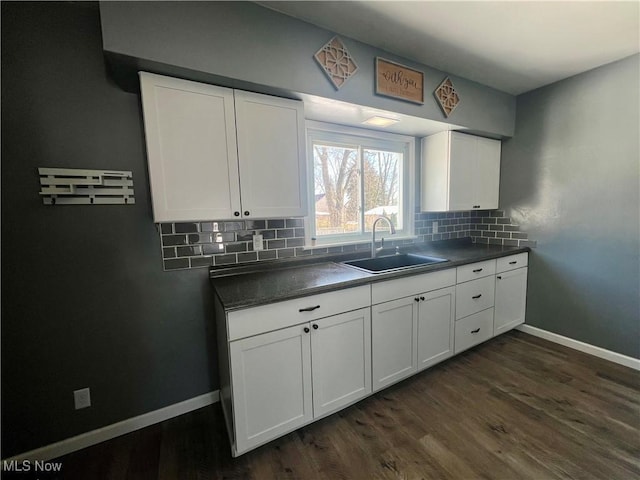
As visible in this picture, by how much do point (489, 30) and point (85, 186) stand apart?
2571 mm

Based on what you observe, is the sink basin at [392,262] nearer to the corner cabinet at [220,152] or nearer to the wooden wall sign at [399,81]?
the corner cabinet at [220,152]

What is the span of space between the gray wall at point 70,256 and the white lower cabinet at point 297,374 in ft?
2.22

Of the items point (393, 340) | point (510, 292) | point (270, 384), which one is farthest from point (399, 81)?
point (510, 292)

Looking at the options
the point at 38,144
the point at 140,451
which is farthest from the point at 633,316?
the point at 38,144

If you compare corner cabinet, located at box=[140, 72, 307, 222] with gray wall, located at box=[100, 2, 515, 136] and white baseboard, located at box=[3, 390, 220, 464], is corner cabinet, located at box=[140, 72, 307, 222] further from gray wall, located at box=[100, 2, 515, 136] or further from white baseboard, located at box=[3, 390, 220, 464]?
white baseboard, located at box=[3, 390, 220, 464]

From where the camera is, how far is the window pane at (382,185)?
8.44 feet

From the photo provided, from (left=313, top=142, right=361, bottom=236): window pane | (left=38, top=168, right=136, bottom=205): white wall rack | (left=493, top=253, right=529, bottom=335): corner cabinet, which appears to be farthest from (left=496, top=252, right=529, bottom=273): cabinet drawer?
(left=38, top=168, right=136, bottom=205): white wall rack

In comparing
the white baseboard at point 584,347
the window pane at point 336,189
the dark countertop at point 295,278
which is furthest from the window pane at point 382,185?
the white baseboard at point 584,347

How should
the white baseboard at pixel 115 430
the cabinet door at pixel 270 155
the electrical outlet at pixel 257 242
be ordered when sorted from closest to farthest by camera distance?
the white baseboard at pixel 115 430
the cabinet door at pixel 270 155
the electrical outlet at pixel 257 242

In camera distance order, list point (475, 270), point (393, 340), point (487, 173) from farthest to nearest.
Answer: point (487, 173)
point (475, 270)
point (393, 340)

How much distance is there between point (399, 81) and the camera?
1889 millimetres

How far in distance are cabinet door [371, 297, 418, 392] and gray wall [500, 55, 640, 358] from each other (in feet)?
5.52

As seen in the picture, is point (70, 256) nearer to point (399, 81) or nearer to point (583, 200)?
point (399, 81)

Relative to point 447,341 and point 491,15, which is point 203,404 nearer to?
point 447,341
